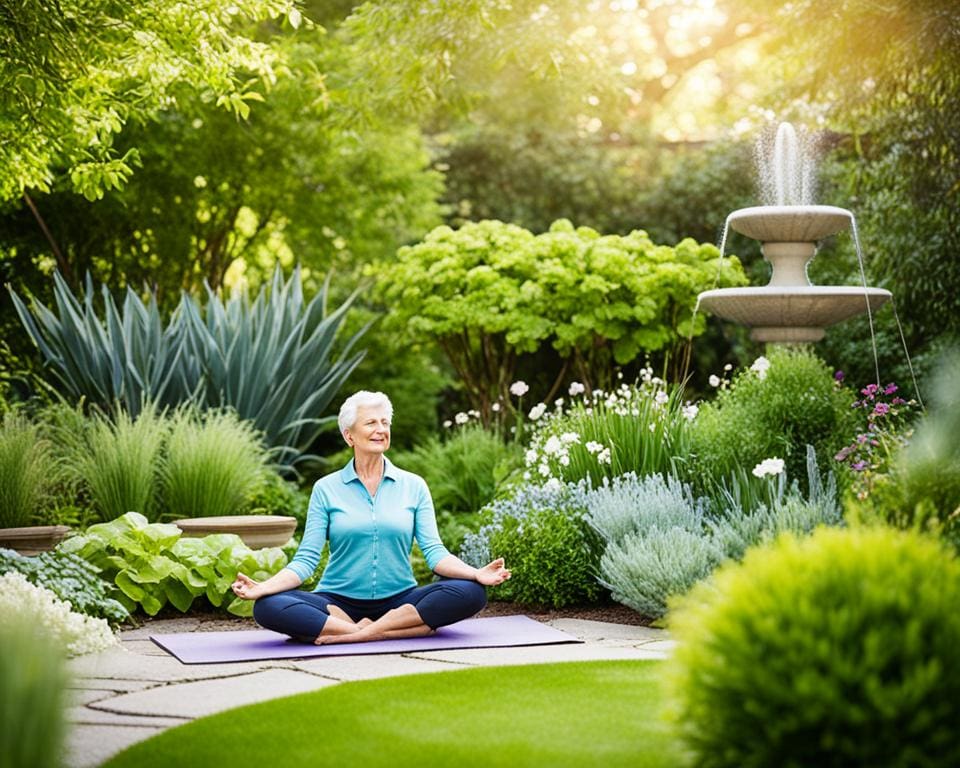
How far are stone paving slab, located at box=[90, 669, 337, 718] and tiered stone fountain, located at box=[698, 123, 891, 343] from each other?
422 cm

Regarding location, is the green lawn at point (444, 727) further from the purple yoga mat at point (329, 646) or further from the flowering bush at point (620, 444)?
the flowering bush at point (620, 444)

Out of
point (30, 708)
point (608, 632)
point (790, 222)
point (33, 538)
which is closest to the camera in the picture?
point (30, 708)

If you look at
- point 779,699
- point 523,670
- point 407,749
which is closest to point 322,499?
point 523,670

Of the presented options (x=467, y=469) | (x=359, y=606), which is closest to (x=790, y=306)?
(x=467, y=469)

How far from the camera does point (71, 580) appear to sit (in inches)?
227

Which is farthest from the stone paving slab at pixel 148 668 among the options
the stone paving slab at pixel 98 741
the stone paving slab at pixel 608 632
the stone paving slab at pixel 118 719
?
the stone paving slab at pixel 608 632

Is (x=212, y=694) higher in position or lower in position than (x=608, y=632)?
higher

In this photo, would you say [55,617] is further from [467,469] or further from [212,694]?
[467,469]

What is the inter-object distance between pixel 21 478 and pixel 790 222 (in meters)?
4.80

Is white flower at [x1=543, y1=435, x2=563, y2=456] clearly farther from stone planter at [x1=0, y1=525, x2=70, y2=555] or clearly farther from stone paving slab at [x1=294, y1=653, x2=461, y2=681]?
stone planter at [x1=0, y1=525, x2=70, y2=555]

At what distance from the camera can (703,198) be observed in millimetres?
14578

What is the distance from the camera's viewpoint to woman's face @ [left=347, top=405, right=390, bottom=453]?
5.50 m

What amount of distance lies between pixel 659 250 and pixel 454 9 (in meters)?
2.75

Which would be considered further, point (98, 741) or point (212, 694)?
point (212, 694)
